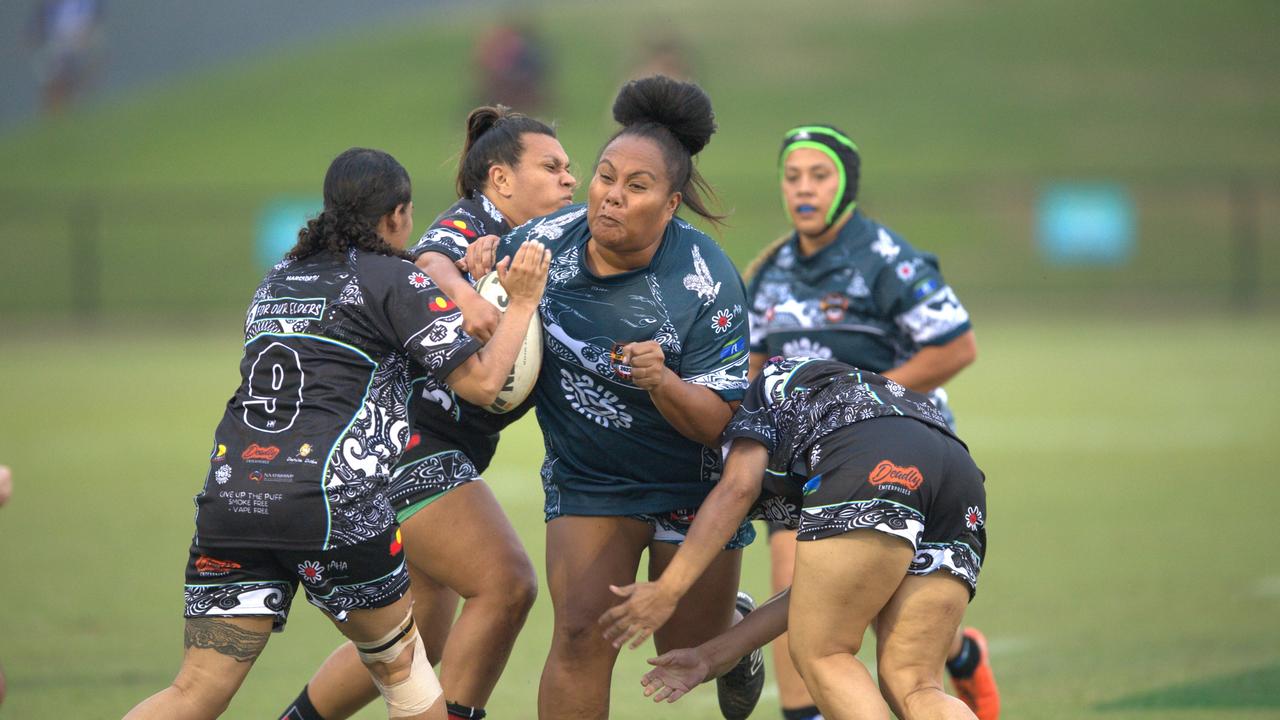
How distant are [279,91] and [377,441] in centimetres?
3230

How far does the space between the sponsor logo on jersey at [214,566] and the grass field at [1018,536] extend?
5.00ft

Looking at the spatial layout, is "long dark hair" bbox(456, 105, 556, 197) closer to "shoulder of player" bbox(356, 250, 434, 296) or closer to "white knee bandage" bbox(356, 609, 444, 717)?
"shoulder of player" bbox(356, 250, 434, 296)

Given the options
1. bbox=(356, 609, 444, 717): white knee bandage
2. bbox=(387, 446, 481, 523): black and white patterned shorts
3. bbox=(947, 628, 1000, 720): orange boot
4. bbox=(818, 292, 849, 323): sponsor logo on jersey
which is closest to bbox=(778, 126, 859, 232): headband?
bbox=(818, 292, 849, 323): sponsor logo on jersey

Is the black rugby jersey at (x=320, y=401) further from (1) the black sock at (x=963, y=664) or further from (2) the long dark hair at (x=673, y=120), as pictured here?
(1) the black sock at (x=963, y=664)

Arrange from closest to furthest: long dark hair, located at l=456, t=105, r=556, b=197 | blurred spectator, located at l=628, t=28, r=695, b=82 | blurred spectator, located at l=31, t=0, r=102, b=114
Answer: long dark hair, located at l=456, t=105, r=556, b=197, blurred spectator, located at l=628, t=28, r=695, b=82, blurred spectator, located at l=31, t=0, r=102, b=114

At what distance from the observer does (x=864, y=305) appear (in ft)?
17.7

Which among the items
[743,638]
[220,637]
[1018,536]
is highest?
[220,637]

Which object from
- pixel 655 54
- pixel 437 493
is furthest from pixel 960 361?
pixel 655 54

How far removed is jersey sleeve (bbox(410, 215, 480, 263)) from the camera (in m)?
4.46

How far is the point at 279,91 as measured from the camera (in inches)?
1363

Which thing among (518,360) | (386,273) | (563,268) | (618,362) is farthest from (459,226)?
(618,362)

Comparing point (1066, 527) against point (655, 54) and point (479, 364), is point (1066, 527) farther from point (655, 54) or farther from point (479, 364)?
point (655, 54)

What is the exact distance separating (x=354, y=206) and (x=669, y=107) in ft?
3.09

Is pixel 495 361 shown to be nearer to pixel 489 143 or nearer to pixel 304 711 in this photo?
pixel 489 143
